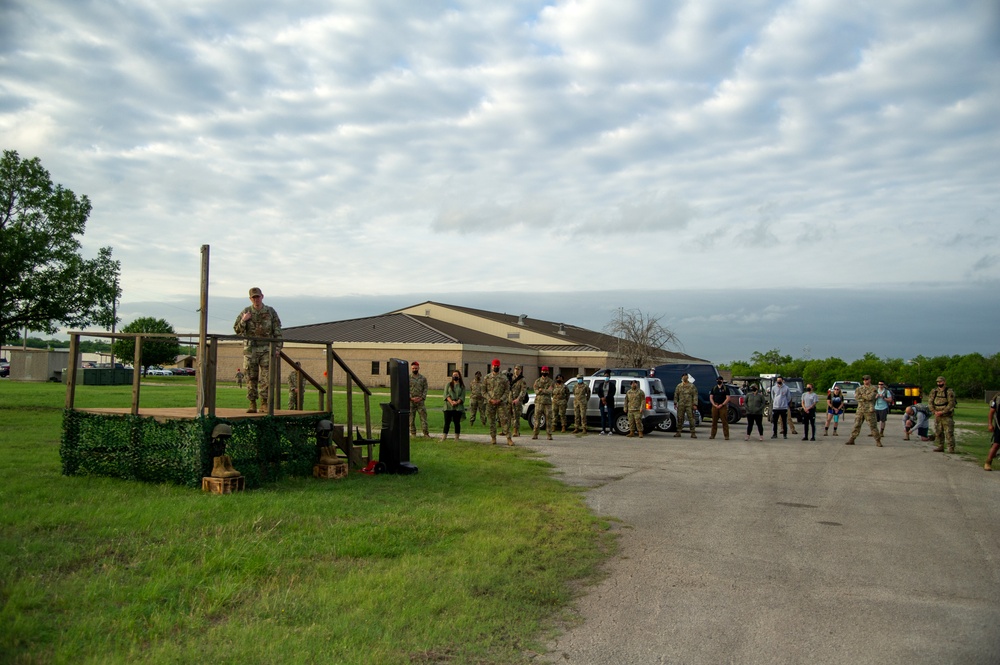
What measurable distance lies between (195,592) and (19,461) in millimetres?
8203

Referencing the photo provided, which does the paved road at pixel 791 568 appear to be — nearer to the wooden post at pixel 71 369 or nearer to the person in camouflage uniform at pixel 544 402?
the person in camouflage uniform at pixel 544 402

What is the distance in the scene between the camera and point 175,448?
34.3 ft

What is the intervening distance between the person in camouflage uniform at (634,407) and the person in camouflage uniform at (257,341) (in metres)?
12.0

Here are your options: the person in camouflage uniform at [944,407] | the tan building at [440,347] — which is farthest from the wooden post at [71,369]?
the tan building at [440,347]

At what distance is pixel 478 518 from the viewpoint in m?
8.98

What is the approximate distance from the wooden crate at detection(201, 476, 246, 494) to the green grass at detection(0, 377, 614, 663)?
Answer: 269mm

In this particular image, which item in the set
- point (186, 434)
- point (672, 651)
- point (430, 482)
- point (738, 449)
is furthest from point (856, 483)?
point (186, 434)

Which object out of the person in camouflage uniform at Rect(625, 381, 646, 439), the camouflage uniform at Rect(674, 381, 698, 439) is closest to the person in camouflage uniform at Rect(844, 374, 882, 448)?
the camouflage uniform at Rect(674, 381, 698, 439)

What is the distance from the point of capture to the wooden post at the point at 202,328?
31.2 ft

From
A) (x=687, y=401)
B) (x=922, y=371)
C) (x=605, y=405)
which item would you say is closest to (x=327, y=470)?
(x=605, y=405)

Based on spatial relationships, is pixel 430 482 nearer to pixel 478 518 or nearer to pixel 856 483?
pixel 478 518

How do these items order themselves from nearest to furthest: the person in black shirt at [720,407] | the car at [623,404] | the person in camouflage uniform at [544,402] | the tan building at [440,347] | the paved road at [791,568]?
the paved road at [791,568]
the person in camouflage uniform at [544,402]
the person in black shirt at [720,407]
the car at [623,404]
the tan building at [440,347]

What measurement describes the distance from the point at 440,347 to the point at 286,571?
52.2 meters

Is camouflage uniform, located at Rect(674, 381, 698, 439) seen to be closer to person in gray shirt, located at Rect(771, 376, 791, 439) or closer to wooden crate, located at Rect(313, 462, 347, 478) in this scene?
person in gray shirt, located at Rect(771, 376, 791, 439)
